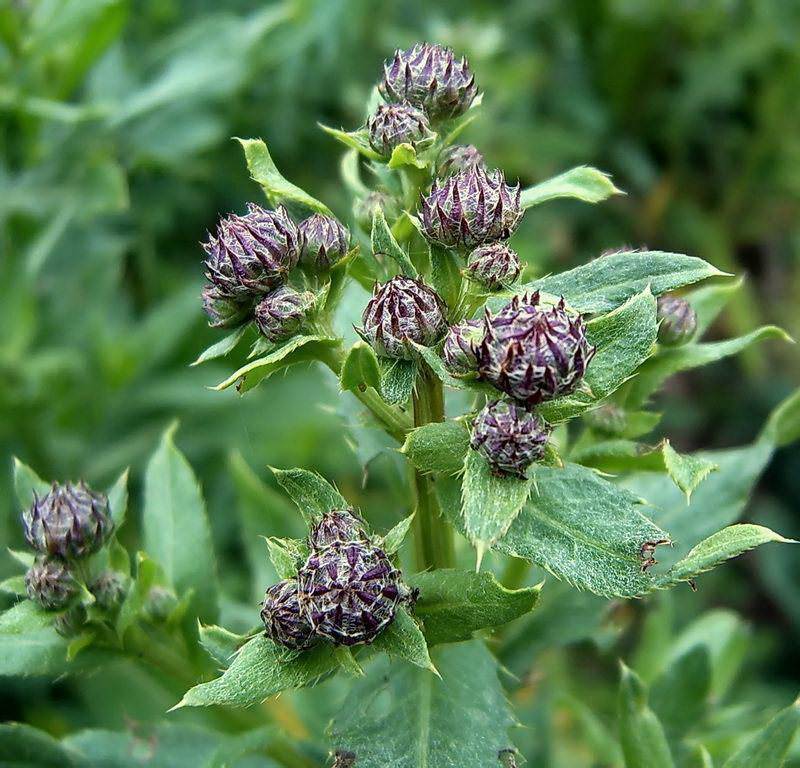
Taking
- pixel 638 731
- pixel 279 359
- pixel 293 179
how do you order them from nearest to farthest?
pixel 279 359, pixel 638 731, pixel 293 179

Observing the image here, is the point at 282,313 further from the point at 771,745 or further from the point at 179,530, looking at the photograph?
the point at 771,745

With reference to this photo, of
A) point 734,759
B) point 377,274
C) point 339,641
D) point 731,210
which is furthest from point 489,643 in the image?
point 731,210

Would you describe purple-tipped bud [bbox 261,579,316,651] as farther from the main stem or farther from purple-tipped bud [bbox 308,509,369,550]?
the main stem

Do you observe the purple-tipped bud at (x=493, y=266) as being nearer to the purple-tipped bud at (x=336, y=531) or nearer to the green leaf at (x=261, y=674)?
the purple-tipped bud at (x=336, y=531)

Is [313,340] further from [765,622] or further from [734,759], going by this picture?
[765,622]

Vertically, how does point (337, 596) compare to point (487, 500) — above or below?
below

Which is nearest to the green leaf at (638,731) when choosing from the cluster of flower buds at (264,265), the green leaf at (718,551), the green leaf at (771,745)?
the green leaf at (771,745)

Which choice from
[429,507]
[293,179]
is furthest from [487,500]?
[293,179]
